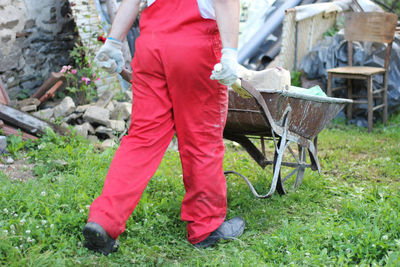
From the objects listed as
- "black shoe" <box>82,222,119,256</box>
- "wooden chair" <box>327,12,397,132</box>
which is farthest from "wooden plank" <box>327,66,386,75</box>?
"black shoe" <box>82,222,119,256</box>

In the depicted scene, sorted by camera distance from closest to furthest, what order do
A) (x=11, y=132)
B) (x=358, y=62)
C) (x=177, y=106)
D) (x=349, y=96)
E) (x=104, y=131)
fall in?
1. (x=177, y=106)
2. (x=11, y=132)
3. (x=104, y=131)
4. (x=349, y=96)
5. (x=358, y=62)

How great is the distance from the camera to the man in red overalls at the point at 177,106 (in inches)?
87.4

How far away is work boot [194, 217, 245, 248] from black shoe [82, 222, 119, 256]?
52 centimetres

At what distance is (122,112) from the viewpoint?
4.87 metres

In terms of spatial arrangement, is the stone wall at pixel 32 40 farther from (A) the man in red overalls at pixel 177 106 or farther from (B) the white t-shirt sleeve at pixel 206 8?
(B) the white t-shirt sleeve at pixel 206 8

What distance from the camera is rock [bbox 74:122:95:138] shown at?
4.31 m

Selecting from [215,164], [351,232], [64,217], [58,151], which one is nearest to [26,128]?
[58,151]

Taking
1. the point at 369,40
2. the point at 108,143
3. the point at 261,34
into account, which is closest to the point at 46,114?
the point at 108,143

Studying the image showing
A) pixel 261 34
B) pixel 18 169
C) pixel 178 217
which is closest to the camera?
pixel 178 217

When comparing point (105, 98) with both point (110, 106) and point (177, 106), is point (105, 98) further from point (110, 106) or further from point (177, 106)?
point (177, 106)

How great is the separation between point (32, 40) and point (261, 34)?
3.26 m

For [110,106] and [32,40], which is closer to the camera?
[110,106]

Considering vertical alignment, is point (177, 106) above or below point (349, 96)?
above

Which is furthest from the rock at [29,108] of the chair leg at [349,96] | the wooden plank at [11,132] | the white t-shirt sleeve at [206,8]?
the chair leg at [349,96]
